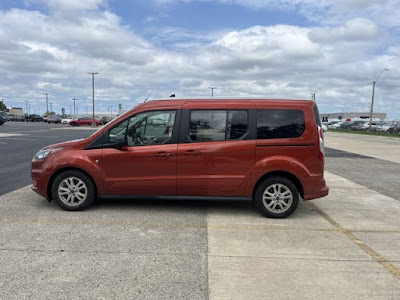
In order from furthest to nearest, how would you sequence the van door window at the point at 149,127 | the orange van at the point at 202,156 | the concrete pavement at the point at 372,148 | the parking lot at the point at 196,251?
the concrete pavement at the point at 372,148 < the van door window at the point at 149,127 < the orange van at the point at 202,156 < the parking lot at the point at 196,251

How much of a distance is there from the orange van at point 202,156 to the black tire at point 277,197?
0.02 meters

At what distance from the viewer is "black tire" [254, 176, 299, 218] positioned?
5730 millimetres

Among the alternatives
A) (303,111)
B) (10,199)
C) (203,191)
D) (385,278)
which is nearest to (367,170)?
(303,111)

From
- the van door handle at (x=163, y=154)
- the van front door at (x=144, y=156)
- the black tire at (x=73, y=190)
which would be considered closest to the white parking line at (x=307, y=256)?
the van front door at (x=144, y=156)

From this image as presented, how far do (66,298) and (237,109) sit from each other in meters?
3.62

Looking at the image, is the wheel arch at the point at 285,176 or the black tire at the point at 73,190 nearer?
the wheel arch at the point at 285,176

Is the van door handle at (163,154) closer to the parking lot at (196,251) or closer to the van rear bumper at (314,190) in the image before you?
the parking lot at (196,251)

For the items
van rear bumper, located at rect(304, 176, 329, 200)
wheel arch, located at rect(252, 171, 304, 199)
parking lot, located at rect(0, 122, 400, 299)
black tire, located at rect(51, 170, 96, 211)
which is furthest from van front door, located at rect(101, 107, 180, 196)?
van rear bumper, located at rect(304, 176, 329, 200)

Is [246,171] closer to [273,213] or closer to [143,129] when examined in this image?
[273,213]

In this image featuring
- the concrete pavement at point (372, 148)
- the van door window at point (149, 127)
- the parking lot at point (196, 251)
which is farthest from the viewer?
the concrete pavement at point (372, 148)

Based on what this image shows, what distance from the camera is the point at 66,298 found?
10.4 ft

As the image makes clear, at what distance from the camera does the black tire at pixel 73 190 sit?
5883 mm

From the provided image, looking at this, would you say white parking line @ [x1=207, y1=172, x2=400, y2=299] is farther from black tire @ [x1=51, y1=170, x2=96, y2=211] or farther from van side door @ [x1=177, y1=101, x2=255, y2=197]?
black tire @ [x1=51, y1=170, x2=96, y2=211]

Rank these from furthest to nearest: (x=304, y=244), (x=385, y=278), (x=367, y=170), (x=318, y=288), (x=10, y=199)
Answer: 1. (x=367, y=170)
2. (x=10, y=199)
3. (x=304, y=244)
4. (x=385, y=278)
5. (x=318, y=288)
